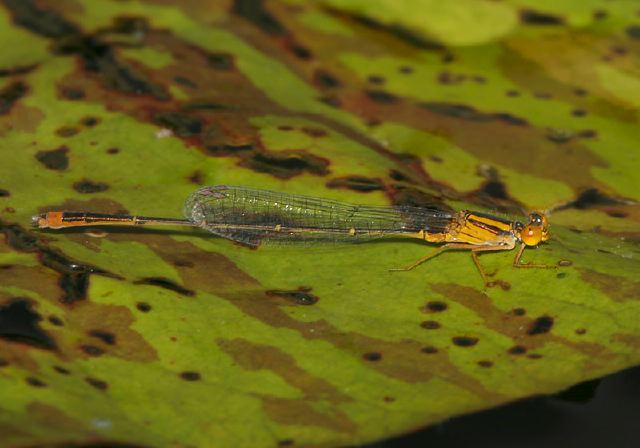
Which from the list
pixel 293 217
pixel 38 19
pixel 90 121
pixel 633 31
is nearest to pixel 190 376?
pixel 293 217

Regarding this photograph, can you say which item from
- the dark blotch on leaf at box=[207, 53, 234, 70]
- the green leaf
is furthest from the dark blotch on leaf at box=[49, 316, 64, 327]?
the dark blotch on leaf at box=[207, 53, 234, 70]

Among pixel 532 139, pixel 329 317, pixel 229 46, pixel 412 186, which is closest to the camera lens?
pixel 329 317

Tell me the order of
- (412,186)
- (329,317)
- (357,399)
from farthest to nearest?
1. (412,186)
2. (329,317)
3. (357,399)

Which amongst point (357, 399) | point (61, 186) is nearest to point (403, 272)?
point (357, 399)

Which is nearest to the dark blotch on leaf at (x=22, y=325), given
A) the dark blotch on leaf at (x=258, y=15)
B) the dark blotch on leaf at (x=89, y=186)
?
the dark blotch on leaf at (x=89, y=186)

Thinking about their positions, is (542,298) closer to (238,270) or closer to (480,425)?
(480,425)

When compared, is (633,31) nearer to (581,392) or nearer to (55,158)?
(581,392)
